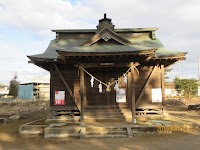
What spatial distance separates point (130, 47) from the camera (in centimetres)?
1577

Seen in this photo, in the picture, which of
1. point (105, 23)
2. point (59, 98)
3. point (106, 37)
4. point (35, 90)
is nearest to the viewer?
point (106, 37)

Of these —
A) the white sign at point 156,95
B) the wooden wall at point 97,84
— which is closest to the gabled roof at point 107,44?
the wooden wall at point 97,84

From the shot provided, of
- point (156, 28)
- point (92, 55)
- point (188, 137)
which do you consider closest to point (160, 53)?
point (156, 28)

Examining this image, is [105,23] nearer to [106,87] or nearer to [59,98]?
[106,87]

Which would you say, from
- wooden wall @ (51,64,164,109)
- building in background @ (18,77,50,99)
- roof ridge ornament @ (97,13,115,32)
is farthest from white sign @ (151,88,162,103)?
building in background @ (18,77,50,99)

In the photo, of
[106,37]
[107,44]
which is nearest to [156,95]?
[107,44]

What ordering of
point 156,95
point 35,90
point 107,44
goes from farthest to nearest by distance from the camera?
point 35,90
point 156,95
point 107,44

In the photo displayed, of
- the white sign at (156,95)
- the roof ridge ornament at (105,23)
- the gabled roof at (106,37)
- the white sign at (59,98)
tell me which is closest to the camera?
the gabled roof at (106,37)

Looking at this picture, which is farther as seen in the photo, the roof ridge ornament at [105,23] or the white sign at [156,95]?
the roof ridge ornament at [105,23]

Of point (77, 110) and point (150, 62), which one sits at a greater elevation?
point (150, 62)

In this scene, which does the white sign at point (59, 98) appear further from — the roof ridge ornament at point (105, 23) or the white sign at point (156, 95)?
the white sign at point (156, 95)

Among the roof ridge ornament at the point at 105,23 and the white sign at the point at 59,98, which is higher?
the roof ridge ornament at the point at 105,23

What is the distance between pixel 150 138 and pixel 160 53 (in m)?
6.74

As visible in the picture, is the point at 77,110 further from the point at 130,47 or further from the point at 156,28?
the point at 156,28
